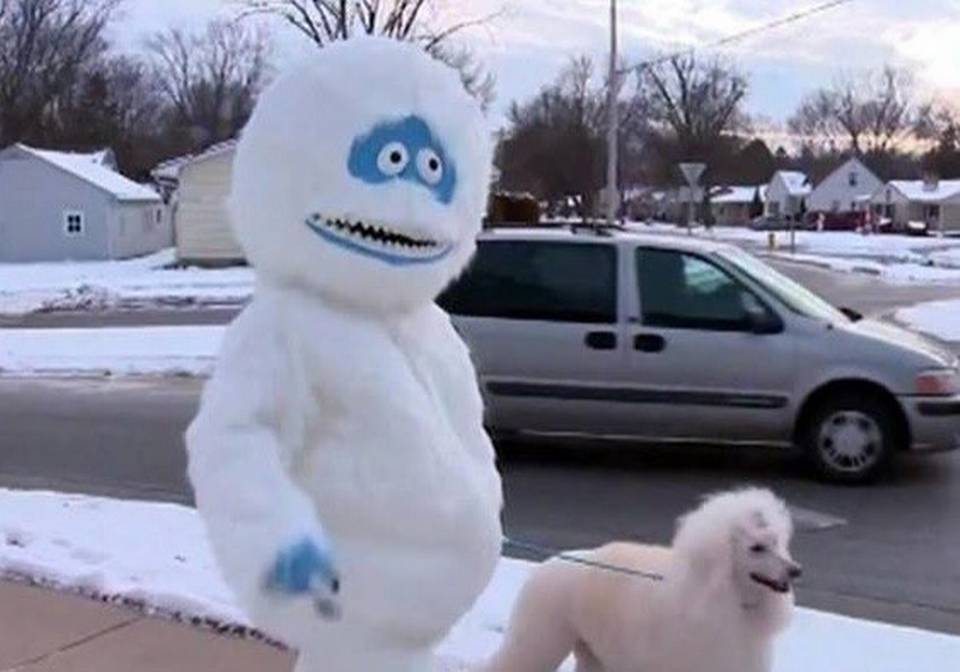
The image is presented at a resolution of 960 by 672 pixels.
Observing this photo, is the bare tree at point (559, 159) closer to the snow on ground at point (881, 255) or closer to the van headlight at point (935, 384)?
the snow on ground at point (881, 255)

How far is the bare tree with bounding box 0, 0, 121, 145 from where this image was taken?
216 feet

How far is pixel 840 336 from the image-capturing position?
898 centimetres

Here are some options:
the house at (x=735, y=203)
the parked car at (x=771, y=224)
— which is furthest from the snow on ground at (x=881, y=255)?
the house at (x=735, y=203)

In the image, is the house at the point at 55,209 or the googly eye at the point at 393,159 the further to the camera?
the house at the point at 55,209

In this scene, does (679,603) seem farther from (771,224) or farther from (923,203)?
(923,203)

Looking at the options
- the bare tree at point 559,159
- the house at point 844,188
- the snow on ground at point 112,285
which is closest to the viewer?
the snow on ground at point 112,285

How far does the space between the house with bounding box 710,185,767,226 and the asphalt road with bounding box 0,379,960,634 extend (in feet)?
334

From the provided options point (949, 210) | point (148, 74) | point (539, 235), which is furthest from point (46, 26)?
point (539, 235)

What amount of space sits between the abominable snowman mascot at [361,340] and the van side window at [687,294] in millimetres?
6021

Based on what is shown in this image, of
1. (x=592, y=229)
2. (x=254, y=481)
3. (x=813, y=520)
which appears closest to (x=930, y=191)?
(x=592, y=229)

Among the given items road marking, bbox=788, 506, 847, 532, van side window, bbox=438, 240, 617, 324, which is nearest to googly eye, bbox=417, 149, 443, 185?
road marking, bbox=788, 506, 847, 532

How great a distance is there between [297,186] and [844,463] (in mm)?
6704

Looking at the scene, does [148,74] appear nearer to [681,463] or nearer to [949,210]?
[949,210]

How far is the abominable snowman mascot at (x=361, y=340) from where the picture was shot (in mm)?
2994
